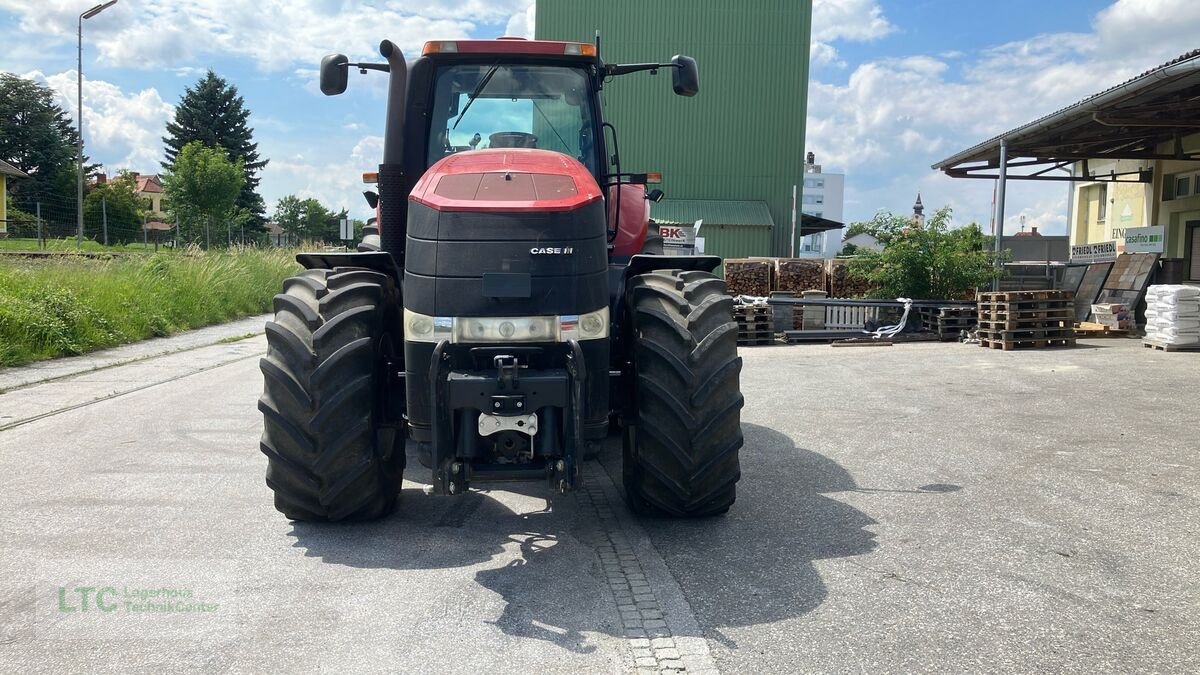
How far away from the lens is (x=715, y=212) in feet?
107

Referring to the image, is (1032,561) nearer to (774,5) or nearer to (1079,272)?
(1079,272)

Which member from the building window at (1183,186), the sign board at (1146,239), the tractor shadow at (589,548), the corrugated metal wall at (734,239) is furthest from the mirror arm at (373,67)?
the corrugated metal wall at (734,239)

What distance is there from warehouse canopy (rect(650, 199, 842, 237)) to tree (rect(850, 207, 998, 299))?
1373cm

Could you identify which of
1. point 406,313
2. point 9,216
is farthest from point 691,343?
point 9,216

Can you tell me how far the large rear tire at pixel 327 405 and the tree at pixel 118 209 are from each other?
45.1 meters

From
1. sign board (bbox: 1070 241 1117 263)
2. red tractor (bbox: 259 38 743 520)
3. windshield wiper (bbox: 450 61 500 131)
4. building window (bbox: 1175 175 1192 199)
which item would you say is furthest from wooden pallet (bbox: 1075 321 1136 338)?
windshield wiper (bbox: 450 61 500 131)

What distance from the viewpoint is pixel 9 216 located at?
4516 cm

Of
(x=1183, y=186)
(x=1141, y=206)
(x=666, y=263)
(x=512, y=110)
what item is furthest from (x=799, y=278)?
(x=512, y=110)

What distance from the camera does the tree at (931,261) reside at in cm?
1741

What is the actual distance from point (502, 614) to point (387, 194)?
2984mm

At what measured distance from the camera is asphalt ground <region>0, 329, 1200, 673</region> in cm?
379

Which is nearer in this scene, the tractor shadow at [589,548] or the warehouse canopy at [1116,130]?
the tractor shadow at [589,548]

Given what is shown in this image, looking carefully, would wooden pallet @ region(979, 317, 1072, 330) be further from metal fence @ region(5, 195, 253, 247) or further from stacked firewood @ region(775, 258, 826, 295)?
metal fence @ region(5, 195, 253, 247)

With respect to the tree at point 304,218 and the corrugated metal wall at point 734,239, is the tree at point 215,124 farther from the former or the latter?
the corrugated metal wall at point 734,239
